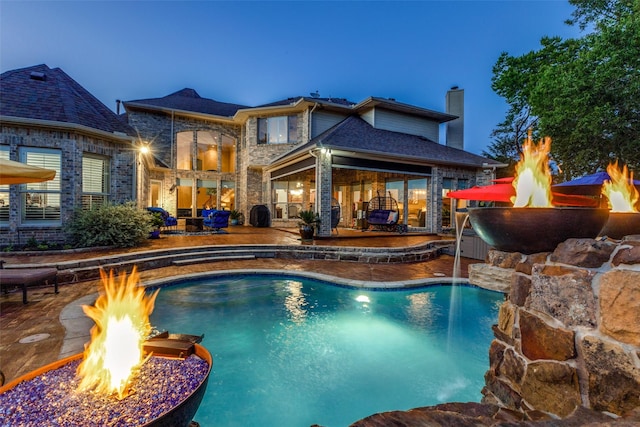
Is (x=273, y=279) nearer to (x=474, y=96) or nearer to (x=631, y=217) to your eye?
(x=631, y=217)

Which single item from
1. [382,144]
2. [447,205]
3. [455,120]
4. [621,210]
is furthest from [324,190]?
[455,120]

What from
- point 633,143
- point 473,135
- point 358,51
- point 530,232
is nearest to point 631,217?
point 530,232

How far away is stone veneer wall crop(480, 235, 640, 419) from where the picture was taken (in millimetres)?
1493

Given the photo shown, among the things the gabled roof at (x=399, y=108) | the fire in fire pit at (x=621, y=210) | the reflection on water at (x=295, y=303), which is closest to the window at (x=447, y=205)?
the gabled roof at (x=399, y=108)

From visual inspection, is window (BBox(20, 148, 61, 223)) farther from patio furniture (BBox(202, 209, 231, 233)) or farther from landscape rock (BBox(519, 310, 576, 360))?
landscape rock (BBox(519, 310, 576, 360))

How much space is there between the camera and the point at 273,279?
6.98 m

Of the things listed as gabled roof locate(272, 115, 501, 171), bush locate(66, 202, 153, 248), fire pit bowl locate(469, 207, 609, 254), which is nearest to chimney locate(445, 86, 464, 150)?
gabled roof locate(272, 115, 501, 171)

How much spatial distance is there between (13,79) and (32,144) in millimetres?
3092

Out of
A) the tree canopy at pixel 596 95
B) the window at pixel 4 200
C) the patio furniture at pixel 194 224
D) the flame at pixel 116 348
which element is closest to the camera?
the flame at pixel 116 348

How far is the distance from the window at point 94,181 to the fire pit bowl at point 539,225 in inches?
407

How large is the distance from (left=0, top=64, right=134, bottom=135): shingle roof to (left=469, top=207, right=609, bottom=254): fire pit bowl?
10568 mm

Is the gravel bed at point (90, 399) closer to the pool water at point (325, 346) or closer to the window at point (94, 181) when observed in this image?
the pool water at point (325, 346)

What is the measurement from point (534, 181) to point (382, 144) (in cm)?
1053

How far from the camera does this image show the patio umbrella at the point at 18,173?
3046 millimetres
